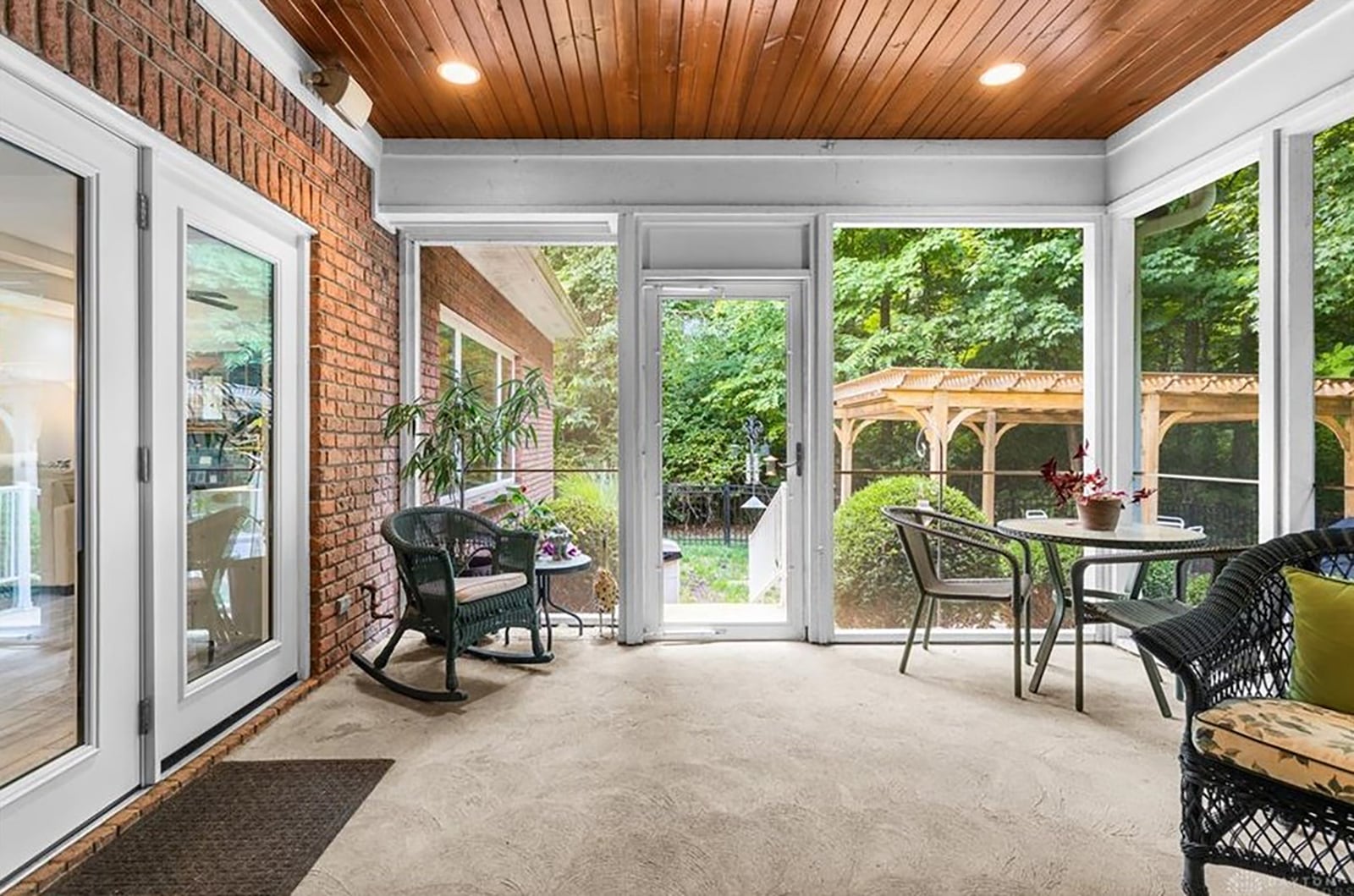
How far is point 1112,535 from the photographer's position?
10.0 feet

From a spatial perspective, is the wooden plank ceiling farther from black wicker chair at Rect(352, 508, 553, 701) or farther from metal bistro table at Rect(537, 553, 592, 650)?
metal bistro table at Rect(537, 553, 592, 650)

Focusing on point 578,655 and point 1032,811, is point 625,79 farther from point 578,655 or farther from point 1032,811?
point 1032,811

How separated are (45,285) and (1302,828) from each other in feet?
10.6

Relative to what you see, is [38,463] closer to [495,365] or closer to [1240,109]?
[495,365]

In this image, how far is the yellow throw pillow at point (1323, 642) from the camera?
1792 millimetres

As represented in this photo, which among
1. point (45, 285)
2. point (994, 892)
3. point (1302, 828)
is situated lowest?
point (994, 892)

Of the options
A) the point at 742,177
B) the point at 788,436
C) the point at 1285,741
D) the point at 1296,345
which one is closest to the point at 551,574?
the point at 788,436

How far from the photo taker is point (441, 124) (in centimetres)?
374

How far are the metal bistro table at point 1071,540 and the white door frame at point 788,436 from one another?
1092mm

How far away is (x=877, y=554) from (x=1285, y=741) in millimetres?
2551

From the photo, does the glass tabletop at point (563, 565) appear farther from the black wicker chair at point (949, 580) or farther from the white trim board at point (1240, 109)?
the white trim board at point (1240, 109)

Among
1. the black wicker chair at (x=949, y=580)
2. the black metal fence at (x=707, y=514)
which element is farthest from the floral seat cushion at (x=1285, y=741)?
the black metal fence at (x=707, y=514)

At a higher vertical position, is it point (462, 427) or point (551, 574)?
point (462, 427)

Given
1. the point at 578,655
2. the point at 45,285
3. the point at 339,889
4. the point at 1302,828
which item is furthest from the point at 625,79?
the point at 1302,828
